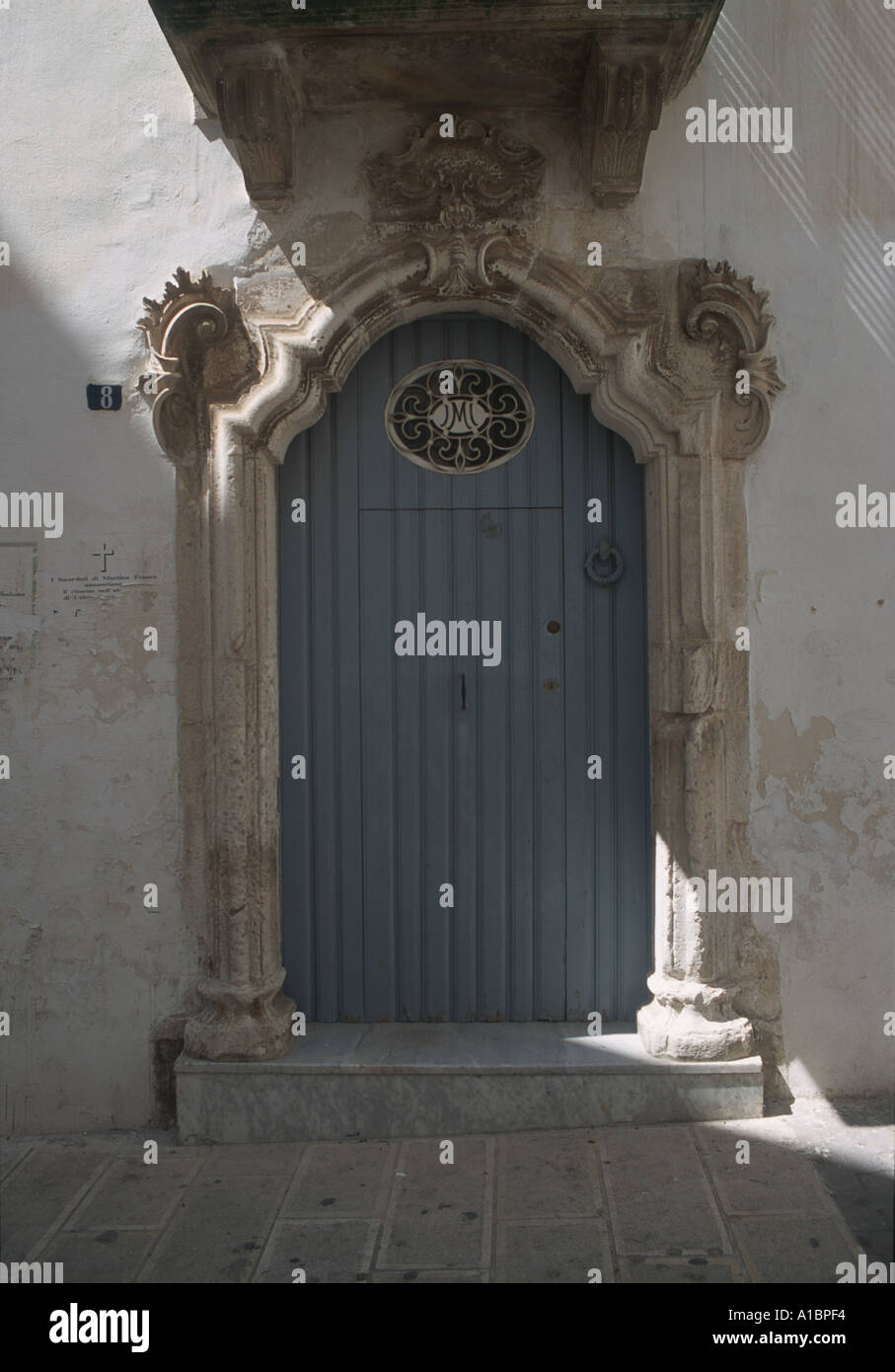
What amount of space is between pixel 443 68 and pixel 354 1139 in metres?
3.79

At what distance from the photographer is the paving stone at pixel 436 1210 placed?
3.23 meters

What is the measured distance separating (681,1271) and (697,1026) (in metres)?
0.99

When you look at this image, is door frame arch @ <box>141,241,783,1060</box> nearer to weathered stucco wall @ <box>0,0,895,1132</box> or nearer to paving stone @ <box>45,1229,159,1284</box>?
weathered stucco wall @ <box>0,0,895,1132</box>

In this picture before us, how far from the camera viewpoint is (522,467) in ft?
13.9

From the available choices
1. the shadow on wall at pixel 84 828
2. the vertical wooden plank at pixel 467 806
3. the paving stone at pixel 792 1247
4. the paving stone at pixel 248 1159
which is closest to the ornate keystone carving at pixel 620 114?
the vertical wooden plank at pixel 467 806

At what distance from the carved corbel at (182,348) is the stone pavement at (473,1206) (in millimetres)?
2587

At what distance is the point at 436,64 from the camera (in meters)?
3.72

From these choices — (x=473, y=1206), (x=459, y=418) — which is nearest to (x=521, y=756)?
(x=459, y=418)

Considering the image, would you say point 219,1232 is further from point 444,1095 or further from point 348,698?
point 348,698

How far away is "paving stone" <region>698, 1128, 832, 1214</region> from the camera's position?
3.43 m

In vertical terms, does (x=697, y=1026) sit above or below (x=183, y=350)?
below
